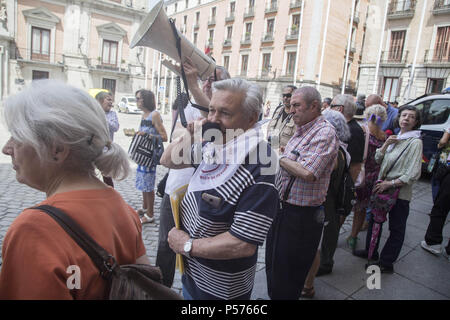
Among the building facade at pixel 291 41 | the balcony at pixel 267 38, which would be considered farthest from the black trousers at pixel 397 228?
the balcony at pixel 267 38

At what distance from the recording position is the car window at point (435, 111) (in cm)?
812

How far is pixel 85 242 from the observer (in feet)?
3.25

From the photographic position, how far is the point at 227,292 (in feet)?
5.05

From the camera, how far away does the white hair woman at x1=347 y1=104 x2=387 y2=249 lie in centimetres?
380

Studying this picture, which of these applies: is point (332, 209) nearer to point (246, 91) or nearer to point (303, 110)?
point (303, 110)

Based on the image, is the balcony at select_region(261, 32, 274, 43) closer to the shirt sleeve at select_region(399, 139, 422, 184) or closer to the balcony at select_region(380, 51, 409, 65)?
the balcony at select_region(380, 51, 409, 65)

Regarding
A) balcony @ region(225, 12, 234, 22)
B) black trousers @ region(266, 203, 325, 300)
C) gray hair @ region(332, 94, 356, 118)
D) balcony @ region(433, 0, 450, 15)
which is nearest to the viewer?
black trousers @ region(266, 203, 325, 300)

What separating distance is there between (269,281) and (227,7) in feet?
125

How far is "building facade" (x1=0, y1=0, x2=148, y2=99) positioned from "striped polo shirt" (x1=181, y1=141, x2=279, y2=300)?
Result: 32.3 m

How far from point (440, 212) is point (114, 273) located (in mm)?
4176

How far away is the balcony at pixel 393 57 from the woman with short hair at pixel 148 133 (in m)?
22.6

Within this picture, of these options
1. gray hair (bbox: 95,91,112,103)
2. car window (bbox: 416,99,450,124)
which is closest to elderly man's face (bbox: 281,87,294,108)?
gray hair (bbox: 95,91,112,103)

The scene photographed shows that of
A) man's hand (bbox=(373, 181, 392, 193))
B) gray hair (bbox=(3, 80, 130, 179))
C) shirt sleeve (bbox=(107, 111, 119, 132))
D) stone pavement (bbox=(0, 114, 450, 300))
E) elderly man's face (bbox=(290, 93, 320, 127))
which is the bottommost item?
stone pavement (bbox=(0, 114, 450, 300))

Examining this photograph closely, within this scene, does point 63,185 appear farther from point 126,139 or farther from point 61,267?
point 126,139
